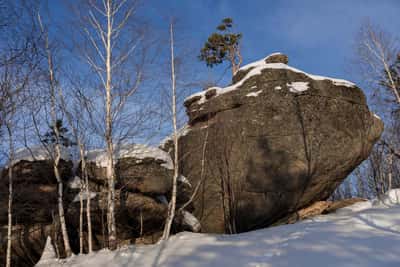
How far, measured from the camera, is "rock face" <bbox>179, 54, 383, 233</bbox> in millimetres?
11281

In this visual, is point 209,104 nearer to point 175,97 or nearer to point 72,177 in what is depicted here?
point 175,97

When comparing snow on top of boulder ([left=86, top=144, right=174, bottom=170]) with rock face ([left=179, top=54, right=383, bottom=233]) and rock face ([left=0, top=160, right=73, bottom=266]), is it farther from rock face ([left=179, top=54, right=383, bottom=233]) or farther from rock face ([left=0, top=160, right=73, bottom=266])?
rock face ([left=179, top=54, right=383, bottom=233])

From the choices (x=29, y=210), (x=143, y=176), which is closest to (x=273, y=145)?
(x=143, y=176)

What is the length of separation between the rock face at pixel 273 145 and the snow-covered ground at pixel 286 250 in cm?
413

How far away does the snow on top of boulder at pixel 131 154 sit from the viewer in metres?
10.2

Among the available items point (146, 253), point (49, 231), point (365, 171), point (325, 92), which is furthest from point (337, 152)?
point (365, 171)

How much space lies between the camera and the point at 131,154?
10.4 meters

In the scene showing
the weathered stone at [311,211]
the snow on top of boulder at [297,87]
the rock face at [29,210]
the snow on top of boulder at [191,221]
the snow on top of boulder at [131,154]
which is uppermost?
the snow on top of boulder at [297,87]

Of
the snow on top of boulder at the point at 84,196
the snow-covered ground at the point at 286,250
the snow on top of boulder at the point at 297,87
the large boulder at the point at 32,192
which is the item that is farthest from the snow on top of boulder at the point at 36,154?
the snow on top of boulder at the point at 297,87

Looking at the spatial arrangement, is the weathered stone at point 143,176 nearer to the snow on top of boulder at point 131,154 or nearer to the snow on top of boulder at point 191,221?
the snow on top of boulder at point 131,154

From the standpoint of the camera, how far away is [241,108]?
12.3 metres

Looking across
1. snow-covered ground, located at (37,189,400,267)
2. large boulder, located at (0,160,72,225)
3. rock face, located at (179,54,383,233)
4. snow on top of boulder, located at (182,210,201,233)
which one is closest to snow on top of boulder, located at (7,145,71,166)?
large boulder, located at (0,160,72,225)

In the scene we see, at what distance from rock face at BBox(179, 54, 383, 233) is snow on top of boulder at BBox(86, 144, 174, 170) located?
1295 mm

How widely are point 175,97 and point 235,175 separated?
391 centimetres
